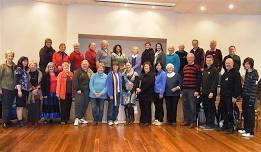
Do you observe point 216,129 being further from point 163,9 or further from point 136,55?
point 163,9

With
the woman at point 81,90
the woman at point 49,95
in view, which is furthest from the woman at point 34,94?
the woman at point 81,90

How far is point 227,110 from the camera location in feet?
22.0

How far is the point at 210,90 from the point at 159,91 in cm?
112

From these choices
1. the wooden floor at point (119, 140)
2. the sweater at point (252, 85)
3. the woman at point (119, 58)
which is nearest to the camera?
the wooden floor at point (119, 140)

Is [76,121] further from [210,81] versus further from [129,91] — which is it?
[210,81]

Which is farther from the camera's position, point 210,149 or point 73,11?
point 73,11

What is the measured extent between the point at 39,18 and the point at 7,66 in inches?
133

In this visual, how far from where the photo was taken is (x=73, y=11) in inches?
405

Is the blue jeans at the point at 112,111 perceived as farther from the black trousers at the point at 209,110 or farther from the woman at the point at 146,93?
the black trousers at the point at 209,110

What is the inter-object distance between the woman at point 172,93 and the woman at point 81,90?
5.91 feet

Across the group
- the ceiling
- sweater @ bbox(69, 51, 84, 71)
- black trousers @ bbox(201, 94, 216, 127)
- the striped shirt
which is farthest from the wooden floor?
the ceiling

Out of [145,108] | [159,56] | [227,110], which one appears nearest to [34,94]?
[145,108]

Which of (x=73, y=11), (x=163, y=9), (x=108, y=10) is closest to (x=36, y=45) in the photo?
(x=73, y=11)

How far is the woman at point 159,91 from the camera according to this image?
7.38 m
